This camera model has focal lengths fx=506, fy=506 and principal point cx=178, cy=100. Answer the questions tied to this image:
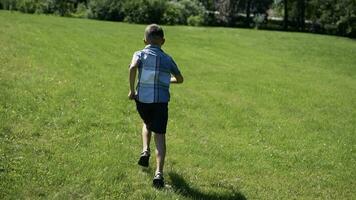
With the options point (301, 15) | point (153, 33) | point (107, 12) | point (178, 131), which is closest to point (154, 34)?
point (153, 33)

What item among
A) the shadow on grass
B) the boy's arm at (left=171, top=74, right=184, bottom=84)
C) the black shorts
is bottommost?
the shadow on grass

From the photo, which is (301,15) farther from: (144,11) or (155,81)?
(155,81)

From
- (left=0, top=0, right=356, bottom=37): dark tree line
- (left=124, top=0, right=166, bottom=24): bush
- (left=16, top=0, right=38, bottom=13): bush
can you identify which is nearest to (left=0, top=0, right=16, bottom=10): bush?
(left=0, top=0, right=356, bottom=37): dark tree line

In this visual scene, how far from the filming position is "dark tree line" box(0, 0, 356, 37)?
41.6 meters

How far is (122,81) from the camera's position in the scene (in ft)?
45.8

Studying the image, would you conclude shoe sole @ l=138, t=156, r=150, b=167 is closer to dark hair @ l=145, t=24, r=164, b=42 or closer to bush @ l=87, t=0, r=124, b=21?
dark hair @ l=145, t=24, r=164, b=42

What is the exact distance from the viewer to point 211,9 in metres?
63.5

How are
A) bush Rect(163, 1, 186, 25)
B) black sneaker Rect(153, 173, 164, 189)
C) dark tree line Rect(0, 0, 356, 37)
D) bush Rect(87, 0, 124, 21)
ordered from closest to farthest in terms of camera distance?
black sneaker Rect(153, 173, 164, 189) → dark tree line Rect(0, 0, 356, 37) → bush Rect(87, 0, 124, 21) → bush Rect(163, 1, 186, 25)

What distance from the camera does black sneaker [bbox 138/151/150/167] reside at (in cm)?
714

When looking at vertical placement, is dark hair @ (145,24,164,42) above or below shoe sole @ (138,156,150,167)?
above

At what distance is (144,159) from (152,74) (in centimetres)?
127

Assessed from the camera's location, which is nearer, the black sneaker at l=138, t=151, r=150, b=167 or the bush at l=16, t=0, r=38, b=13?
the black sneaker at l=138, t=151, r=150, b=167

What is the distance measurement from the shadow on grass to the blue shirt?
1186 mm

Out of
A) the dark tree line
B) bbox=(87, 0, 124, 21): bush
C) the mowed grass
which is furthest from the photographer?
bbox=(87, 0, 124, 21): bush
